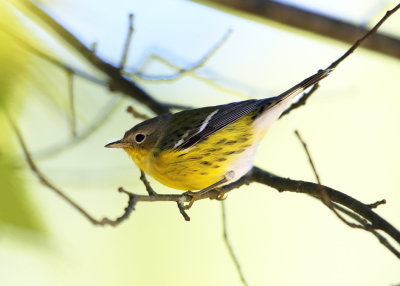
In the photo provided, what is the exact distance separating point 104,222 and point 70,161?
8.28ft

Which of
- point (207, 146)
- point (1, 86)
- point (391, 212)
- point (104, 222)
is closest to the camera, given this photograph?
point (104, 222)

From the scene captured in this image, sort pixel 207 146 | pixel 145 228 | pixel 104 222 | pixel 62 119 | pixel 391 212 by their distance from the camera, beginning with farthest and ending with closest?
1. pixel 391 212
2. pixel 145 228
3. pixel 207 146
4. pixel 62 119
5. pixel 104 222

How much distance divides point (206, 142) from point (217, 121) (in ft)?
0.65

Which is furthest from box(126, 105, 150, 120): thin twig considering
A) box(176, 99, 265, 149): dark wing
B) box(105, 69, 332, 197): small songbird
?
box(176, 99, 265, 149): dark wing

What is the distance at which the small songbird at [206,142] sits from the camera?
11.3 ft

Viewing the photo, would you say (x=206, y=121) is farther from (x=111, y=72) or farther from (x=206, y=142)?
(x=111, y=72)

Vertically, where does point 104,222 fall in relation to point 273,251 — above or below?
below

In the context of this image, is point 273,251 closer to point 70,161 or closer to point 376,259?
point 376,259

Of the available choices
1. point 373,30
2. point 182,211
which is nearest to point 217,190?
point 182,211

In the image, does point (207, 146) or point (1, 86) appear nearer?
point (1, 86)

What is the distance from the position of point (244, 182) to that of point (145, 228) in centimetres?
181

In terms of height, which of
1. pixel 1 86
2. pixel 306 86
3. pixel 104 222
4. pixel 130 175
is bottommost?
pixel 104 222

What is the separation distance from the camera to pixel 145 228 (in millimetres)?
4977

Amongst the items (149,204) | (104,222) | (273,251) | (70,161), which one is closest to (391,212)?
(273,251)
